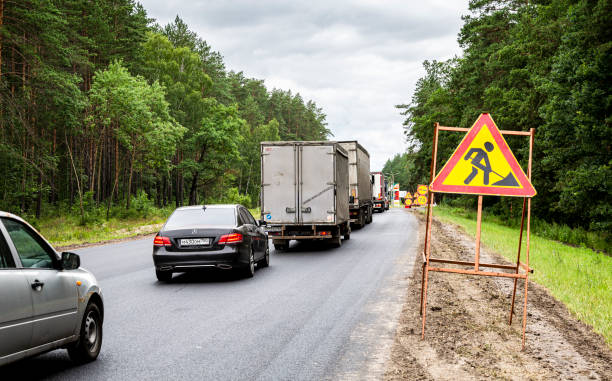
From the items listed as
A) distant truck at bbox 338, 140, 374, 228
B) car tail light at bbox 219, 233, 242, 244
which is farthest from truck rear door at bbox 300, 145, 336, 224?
distant truck at bbox 338, 140, 374, 228

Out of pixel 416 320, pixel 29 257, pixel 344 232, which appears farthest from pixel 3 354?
pixel 344 232

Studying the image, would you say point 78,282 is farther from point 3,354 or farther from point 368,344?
point 368,344

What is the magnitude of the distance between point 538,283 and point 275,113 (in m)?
94.3

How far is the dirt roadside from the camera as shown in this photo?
5.41 m

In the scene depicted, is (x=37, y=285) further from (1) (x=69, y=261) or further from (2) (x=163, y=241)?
(2) (x=163, y=241)

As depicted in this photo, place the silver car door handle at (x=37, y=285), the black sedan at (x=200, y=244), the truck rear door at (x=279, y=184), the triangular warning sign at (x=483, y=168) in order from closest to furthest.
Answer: the silver car door handle at (x=37, y=285), the triangular warning sign at (x=483, y=168), the black sedan at (x=200, y=244), the truck rear door at (x=279, y=184)

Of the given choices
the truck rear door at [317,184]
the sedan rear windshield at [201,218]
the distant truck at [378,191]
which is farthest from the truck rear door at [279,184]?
the distant truck at [378,191]

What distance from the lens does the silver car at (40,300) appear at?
4488 millimetres

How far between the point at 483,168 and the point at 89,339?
4.74 metres

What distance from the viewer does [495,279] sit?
11742 millimetres

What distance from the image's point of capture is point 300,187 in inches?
728

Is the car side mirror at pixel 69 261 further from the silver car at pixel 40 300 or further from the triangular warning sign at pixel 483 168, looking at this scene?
the triangular warning sign at pixel 483 168

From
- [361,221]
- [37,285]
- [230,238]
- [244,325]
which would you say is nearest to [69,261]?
[37,285]

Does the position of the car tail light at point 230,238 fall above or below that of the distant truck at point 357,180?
below
